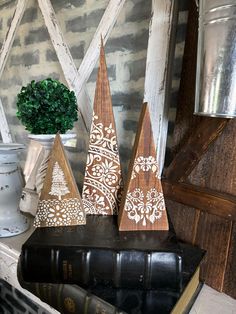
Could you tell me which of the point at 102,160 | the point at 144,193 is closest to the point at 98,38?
the point at 102,160

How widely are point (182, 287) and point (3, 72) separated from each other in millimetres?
1175

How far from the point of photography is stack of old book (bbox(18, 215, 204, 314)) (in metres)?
0.47

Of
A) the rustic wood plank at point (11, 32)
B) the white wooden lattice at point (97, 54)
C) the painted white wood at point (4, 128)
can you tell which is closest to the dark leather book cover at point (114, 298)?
the white wooden lattice at point (97, 54)

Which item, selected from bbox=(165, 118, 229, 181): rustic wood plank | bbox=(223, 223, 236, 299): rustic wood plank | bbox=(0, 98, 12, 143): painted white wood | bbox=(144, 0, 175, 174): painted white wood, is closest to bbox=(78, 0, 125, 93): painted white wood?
bbox=(144, 0, 175, 174): painted white wood

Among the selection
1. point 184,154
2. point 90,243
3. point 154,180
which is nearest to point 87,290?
point 90,243

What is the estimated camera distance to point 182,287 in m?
0.49

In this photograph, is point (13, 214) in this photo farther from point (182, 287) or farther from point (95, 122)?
point (182, 287)

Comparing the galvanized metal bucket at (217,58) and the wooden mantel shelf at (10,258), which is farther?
the wooden mantel shelf at (10,258)

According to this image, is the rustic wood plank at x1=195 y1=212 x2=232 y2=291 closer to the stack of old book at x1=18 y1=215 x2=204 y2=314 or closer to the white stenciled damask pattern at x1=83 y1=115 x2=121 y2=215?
the stack of old book at x1=18 y1=215 x2=204 y2=314

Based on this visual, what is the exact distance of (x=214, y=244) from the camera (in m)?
0.57

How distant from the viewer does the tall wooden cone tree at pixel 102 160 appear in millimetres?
629

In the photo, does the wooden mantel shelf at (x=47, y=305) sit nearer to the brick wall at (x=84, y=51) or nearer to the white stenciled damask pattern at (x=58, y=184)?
the white stenciled damask pattern at (x=58, y=184)

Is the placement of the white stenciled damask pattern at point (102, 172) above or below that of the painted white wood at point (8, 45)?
below

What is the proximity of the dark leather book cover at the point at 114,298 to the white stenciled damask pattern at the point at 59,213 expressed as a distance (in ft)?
0.37
